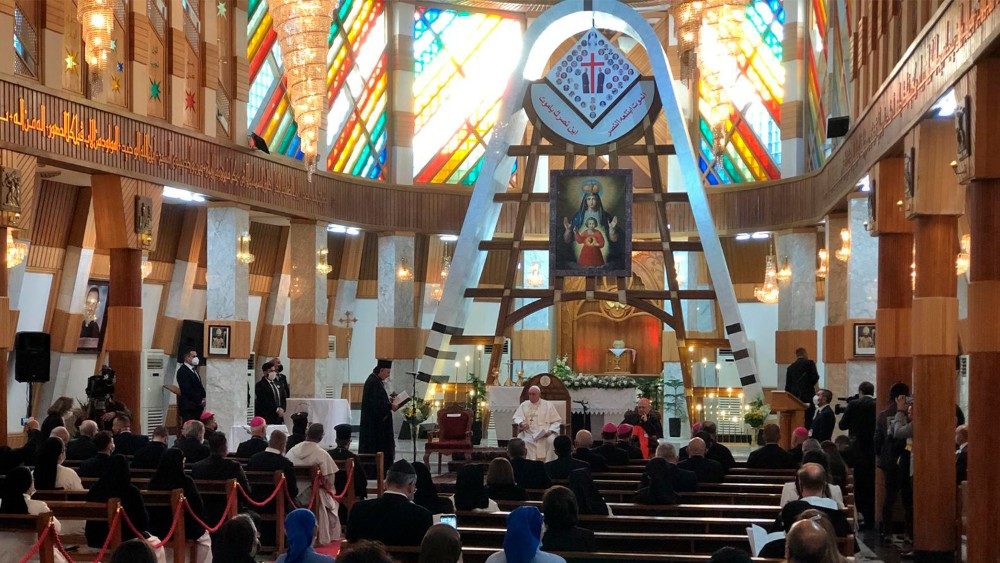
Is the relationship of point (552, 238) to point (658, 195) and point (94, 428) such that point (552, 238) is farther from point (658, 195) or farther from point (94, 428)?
point (94, 428)

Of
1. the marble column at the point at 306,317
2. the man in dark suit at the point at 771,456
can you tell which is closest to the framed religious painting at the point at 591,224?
the marble column at the point at 306,317

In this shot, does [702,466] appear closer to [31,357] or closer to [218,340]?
[218,340]

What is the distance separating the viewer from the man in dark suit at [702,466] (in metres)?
10.2

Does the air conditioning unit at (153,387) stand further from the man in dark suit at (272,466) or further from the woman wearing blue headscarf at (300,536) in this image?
the woman wearing blue headscarf at (300,536)

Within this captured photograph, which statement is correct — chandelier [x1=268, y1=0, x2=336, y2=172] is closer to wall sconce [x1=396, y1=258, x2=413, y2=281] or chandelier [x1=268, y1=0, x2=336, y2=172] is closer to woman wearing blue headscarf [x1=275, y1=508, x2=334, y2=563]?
woman wearing blue headscarf [x1=275, y1=508, x2=334, y2=563]

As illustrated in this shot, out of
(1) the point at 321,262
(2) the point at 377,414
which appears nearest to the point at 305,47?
(2) the point at 377,414

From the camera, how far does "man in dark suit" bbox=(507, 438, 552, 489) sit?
944cm

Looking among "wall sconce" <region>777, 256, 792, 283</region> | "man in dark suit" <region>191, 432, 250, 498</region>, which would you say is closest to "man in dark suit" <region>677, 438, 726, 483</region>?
"man in dark suit" <region>191, 432, 250, 498</region>

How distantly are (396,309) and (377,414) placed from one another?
27.3 feet

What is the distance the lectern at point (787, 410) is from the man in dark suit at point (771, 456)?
385cm

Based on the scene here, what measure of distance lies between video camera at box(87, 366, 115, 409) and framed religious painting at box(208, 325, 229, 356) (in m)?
2.80

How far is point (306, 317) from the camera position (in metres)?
20.4

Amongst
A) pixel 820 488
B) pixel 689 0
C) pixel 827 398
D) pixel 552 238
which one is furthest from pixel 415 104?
pixel 820 488

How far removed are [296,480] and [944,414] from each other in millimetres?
5550
